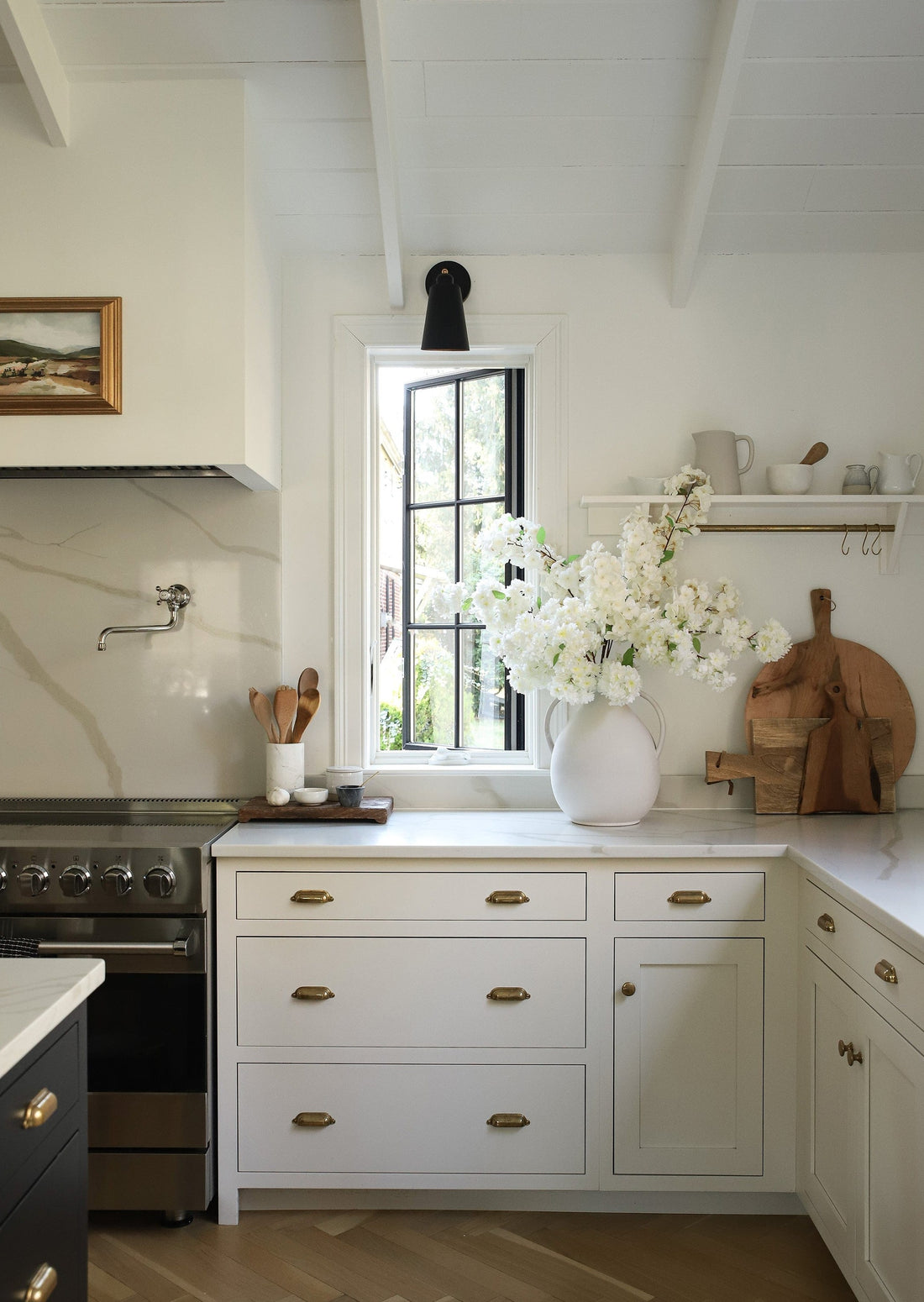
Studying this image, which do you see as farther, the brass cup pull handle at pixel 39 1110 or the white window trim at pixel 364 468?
the white window trim at pixel 364 468

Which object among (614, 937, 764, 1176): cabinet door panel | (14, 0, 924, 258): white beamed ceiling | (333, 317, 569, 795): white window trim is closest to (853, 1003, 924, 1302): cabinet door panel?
(614, 937, 764, 1176): cabinet door panel

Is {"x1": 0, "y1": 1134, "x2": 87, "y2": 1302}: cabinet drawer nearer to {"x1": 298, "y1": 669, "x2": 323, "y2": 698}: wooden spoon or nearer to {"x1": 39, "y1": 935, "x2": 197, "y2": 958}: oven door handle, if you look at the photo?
{"x1": 39, "y1": 935, "x2": 197, "y2": 958}: oven door handle

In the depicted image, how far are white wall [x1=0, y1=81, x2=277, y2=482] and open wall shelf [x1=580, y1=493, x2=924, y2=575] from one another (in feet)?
3.43

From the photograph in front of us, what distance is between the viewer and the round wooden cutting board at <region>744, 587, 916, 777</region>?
2.71 meters

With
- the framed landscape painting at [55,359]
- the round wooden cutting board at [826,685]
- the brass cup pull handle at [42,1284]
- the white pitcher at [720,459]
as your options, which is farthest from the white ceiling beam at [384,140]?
the brass cup pull handle at [42,1284]

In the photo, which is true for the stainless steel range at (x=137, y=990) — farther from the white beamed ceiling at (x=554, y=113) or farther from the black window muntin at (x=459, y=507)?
the white beamed ceiling at (x=554, y=113)

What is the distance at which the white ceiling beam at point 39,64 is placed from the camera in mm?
2096

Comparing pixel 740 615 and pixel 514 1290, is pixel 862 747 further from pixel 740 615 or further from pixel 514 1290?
pixel 514 1290

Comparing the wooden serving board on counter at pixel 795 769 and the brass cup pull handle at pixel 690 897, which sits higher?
the wooden serving board on counter at pixel 795 769

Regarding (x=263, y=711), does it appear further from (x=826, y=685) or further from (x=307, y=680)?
(x=826, y=685)

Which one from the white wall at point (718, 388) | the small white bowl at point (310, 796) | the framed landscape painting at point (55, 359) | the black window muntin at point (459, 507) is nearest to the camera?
the framed landscape painting at point (55, 359)

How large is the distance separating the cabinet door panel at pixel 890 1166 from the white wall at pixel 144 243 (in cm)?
186

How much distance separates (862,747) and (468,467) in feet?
4.52

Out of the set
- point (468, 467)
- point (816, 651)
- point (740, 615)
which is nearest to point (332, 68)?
point (468, 467)
